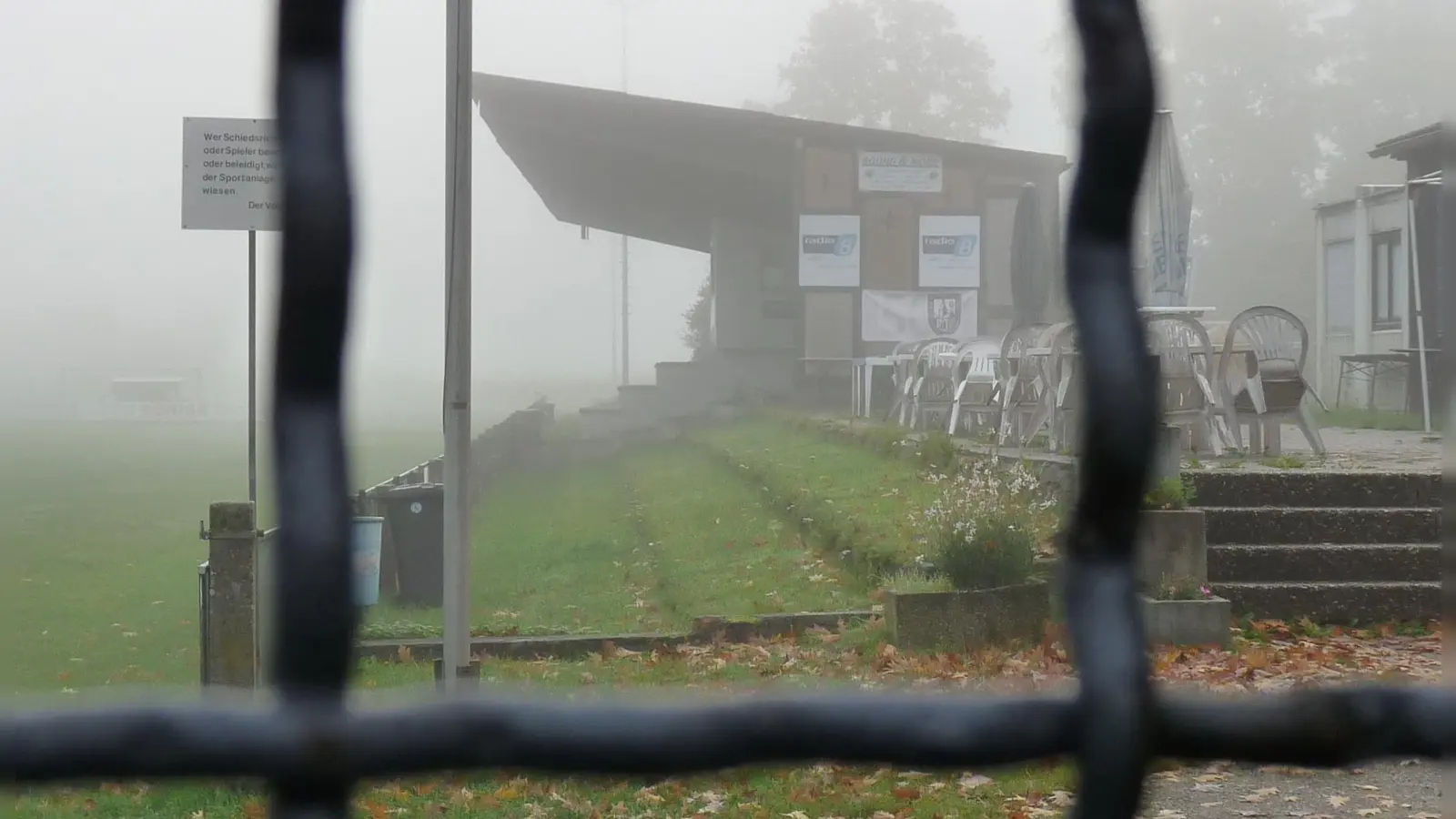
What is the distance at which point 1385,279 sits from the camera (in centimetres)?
1348

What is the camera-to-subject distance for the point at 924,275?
2367cm

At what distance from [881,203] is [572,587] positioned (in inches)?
582

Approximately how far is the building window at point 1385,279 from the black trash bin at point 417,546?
8.24 m

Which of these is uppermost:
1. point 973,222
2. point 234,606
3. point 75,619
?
point 973,222

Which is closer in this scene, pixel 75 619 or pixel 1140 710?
pixel 1140 710

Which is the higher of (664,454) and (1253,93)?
(1253,93)

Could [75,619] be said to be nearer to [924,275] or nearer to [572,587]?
[572,587]

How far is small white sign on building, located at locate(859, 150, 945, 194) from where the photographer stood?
2350 cm

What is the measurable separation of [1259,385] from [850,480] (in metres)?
3.43

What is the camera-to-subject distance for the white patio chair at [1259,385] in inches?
367

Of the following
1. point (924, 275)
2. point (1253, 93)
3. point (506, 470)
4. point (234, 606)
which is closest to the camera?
point (1253, 93)

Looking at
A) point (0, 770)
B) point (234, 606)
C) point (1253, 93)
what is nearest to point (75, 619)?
point (234, 606)

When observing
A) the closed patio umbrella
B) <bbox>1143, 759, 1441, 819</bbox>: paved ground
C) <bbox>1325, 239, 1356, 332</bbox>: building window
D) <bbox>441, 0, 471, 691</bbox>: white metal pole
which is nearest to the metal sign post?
<bbox>441, 0, 471, 691</bbox>: white metal pole

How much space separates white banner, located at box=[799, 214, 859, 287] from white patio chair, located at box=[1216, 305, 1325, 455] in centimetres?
1385
